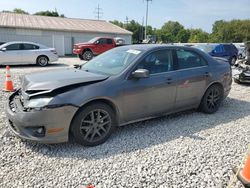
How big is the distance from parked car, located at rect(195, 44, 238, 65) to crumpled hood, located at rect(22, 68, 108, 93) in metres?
12.9

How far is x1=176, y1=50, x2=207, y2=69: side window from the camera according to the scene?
4961mm

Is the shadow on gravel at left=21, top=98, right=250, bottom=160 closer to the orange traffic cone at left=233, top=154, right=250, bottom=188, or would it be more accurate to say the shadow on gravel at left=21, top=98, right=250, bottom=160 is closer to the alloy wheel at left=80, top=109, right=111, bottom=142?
the alloy wheel at left=80, top=109, right=111, bottom=142

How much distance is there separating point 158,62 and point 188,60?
0.86 m

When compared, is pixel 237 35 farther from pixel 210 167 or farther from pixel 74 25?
pixel 210 167

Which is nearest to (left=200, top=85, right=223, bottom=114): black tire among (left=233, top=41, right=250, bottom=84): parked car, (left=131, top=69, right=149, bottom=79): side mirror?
(left=131, top=69, right=149, bottom=79): side mirror

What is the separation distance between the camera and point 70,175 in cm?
309

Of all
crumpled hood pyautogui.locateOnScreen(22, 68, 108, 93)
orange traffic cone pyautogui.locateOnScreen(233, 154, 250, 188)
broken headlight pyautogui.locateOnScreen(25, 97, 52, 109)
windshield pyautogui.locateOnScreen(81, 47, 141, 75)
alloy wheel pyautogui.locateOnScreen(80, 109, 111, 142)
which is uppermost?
windshield pyautogui.locateOnScreen(81, 47, 141, 75)

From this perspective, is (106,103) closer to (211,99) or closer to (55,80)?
(55,80)

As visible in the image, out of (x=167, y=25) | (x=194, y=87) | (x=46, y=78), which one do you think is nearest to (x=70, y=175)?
(x=46, y=78)

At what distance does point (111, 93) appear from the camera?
388cm

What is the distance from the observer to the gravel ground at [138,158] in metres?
3.01

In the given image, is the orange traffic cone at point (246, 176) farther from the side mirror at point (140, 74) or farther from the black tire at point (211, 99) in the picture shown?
the black tire at point (211, 99)

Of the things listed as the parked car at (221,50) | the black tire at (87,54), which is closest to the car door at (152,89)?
the parked car at (221,50)

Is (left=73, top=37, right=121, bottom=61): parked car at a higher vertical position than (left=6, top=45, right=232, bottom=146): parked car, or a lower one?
higher
